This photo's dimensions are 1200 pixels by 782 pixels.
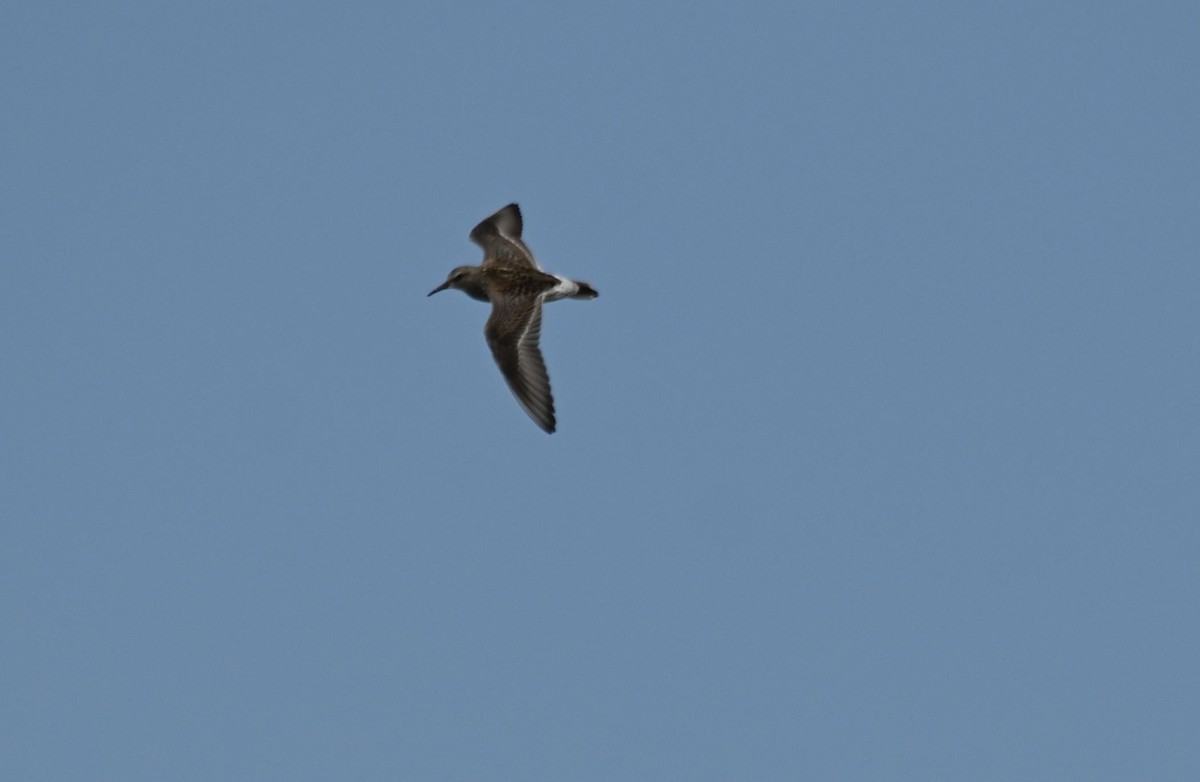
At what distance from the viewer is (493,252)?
1315 inches

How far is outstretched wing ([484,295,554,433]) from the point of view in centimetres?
2761

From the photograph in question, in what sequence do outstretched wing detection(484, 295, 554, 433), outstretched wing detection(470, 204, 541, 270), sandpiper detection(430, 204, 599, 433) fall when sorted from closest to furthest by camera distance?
1. outstretched wing detection(484, 295, 554, 433)
2. sandpiper detection(430, 204, 599, 433)
3. outstretched wing detection(470, 204, 541, 270)

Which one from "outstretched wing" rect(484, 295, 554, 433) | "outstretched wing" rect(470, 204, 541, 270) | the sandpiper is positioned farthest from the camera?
"outstretched wing" rect(470, 204, 541, 270)

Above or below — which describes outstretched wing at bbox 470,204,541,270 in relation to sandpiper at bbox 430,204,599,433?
above

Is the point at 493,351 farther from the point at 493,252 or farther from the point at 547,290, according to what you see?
the point at 493,252

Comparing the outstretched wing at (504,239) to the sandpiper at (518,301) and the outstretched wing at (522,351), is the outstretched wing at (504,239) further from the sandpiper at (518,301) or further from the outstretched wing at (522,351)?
the outstretched wing at (522,351)

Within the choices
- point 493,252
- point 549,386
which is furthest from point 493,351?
point 493,252

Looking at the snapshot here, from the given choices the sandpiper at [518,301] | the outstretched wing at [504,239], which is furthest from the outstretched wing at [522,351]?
the outstretched wing at [504,239]

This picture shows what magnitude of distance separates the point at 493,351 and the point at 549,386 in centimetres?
129

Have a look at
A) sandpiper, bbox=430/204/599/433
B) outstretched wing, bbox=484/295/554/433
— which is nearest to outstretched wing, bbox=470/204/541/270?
sandpiper, bbox=430/204/599/433

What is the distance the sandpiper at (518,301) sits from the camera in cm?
2789

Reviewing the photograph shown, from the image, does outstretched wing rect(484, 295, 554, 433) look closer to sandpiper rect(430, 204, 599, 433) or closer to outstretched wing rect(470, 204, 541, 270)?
sandpiper rect(430, 204, 599, 433)

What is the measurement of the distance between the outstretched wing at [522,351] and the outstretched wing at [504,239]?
2.57 meters

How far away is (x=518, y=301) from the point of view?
29.7m
